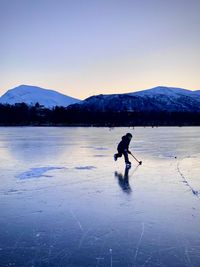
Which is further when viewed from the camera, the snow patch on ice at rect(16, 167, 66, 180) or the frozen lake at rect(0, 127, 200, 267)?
the snow patch on ice at rect(16, 167, 66, 180)

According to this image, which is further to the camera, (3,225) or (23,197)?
(23,197)

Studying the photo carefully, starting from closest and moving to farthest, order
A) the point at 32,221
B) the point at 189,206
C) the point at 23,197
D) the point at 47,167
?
the point at 32,221 < the point at 189,206 < the point at 23,197 < the point at 47,167

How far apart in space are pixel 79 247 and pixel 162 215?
193cm

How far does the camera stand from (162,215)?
5684 mm

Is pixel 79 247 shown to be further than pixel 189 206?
No

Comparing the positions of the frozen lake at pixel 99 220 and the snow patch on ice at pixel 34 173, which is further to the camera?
the snow patch on ice at pixel 34 173

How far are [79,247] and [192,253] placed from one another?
147 cm

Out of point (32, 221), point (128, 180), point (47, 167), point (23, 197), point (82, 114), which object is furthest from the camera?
point (82, 114)

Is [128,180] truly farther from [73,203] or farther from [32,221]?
[32,221]

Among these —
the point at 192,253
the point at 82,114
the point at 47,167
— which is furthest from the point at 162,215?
the point at 82,114

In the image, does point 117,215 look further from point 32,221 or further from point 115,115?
point 115,115

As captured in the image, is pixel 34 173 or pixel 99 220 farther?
pixel 34 173

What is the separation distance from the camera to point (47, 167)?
11609 millimetres

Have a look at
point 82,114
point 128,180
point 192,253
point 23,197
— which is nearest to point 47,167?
point 128,180
